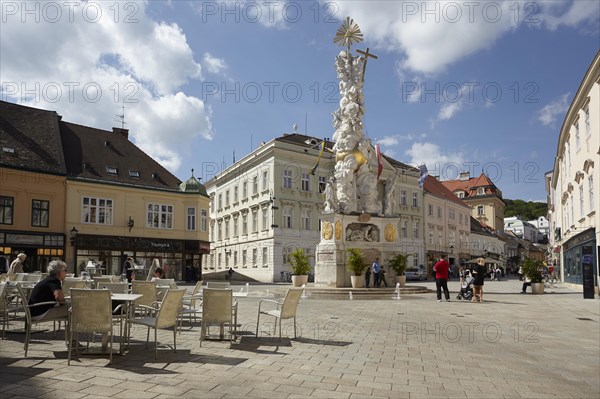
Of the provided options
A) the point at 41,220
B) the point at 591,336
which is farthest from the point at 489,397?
the point at 41,220

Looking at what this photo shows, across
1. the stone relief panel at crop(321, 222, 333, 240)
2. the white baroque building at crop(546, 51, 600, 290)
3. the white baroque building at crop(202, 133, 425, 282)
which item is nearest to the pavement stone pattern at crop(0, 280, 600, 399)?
the stone relief panel at crop(321, 222, 333, 240)

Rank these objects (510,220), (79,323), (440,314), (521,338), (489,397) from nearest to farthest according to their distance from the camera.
Result: (489,397) → (79,323) → (521,338) → (440,314) → (510,220)

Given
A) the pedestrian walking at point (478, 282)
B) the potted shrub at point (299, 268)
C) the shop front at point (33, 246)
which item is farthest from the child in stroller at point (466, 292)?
the shop front at point (33, 246)

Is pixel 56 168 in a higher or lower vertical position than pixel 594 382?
higher

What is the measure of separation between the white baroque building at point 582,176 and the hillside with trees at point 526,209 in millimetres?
94095

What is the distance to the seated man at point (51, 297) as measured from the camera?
741cm

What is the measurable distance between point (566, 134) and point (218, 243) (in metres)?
36.4

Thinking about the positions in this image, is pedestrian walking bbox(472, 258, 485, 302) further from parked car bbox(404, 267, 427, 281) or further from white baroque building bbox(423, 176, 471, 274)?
white baroque building bbox(423, 176, 471, 274)

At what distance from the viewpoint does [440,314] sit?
14.8m

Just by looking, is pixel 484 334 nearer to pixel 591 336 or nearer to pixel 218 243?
pixel 591 336

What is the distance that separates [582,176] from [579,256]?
4.48 m

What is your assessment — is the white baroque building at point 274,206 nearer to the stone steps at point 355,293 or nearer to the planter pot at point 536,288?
the planter pot at point 536,288

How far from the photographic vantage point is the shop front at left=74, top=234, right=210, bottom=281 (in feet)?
114

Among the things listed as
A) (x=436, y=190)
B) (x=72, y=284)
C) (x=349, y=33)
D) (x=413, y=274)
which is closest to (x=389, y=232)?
(x=349, y=33)
